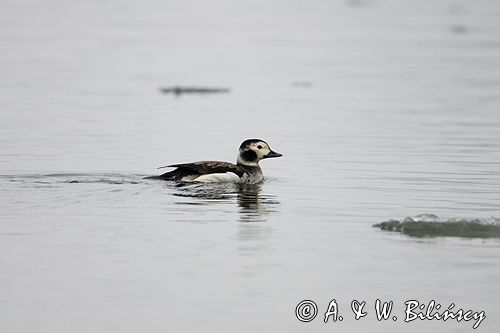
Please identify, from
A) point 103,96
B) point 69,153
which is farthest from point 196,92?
point 69,153

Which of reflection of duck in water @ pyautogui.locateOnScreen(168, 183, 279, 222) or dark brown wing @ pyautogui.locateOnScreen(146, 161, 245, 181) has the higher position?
dark brown wing @ pyautogui.locateOnScreen(146, 161, 245, 181)

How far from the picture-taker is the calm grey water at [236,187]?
1079cm

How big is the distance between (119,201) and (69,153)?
4885mm

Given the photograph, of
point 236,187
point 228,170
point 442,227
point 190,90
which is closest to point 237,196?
point 236,187

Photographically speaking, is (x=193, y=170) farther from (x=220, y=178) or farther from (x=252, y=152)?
(x=252, y=152)

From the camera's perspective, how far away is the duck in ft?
56.5

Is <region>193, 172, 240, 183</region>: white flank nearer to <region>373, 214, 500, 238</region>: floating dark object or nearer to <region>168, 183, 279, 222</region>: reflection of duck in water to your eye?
<region>168, 183, 279, 222</region>: reflection of duck in water

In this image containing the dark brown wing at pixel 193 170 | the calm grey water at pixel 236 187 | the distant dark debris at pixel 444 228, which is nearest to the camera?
the calm grey water at pixel 236 187

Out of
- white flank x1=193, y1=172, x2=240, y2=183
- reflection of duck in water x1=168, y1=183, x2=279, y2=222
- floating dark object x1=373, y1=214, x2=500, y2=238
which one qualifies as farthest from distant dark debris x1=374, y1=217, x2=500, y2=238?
white flank x1=193, y1=172, x2=240, y2=183

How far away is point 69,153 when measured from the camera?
2012cm

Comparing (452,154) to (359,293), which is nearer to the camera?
(359,293)

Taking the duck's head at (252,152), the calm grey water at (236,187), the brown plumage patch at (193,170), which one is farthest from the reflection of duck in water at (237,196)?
the duck's head at (252,152)

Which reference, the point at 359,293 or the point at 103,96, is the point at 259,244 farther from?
the point at 103,96

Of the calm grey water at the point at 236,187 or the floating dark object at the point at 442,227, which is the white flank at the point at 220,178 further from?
the floating dark object at the point at 442,227
